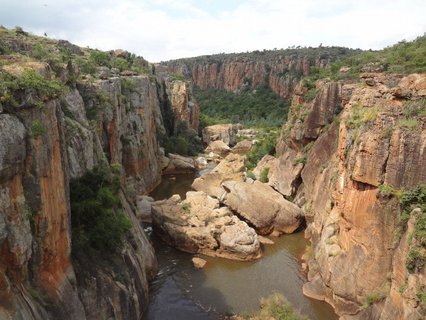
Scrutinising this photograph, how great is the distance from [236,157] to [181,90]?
22957mm

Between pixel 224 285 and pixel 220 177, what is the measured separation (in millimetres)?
18009

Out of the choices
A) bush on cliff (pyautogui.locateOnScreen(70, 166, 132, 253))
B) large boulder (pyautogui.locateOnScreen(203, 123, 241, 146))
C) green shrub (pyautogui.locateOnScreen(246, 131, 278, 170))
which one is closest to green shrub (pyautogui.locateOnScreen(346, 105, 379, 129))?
bush on cliff (pyautogui.locateOnScreen(70, 166, 132, 253))

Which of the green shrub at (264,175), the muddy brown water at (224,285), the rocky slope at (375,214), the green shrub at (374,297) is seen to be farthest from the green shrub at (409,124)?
the green shrub at (264,175)

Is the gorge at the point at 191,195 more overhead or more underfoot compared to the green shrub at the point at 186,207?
more overhead

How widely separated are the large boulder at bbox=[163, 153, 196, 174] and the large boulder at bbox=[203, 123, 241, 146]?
63.3 feet

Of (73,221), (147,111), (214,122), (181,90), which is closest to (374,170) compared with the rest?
(73,221)

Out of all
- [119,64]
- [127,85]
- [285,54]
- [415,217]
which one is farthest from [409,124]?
[285,54]

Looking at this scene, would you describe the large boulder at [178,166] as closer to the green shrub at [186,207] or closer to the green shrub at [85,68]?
the green shrub at [85,68]

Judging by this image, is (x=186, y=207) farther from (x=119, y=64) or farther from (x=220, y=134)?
(x=220, y=134)

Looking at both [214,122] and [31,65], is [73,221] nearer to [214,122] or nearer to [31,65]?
[31,65]

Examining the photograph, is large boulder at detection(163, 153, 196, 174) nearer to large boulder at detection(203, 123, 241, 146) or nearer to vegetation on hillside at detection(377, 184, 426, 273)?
large boulder at detection(203, 123, 241, 146)

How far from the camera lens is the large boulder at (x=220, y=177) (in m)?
36.7

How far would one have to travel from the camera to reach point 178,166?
163 feet

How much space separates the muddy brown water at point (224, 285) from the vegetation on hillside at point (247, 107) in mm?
55246
